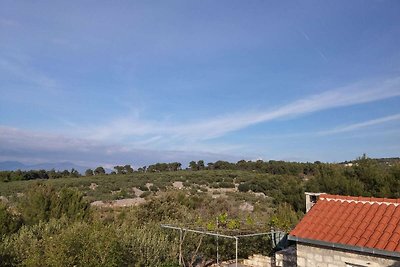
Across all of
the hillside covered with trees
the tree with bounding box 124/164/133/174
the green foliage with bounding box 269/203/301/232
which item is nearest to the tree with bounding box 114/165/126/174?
the tree with bounding box 124/164/133/174

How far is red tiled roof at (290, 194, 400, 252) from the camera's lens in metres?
7.96

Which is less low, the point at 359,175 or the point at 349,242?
the point at 359,175

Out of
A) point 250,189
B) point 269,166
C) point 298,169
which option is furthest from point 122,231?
point 269,166

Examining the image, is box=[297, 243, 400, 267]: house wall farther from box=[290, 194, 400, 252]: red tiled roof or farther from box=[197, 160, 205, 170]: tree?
box=[197, 160, 205, 170]: tree

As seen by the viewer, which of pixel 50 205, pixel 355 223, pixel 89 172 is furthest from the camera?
pixel 89 172

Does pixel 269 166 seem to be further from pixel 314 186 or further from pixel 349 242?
pixel 349 242

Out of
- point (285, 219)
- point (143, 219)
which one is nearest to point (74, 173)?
point (143, 219)

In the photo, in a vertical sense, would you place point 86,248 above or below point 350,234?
below

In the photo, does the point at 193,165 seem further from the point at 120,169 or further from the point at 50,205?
the point at 50,205

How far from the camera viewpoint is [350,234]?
8406mm

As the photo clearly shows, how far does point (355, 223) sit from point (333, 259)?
0.97 meters

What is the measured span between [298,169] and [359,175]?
2592 centimetres

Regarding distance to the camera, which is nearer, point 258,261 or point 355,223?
point 355,223

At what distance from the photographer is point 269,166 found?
50438 millimetres
